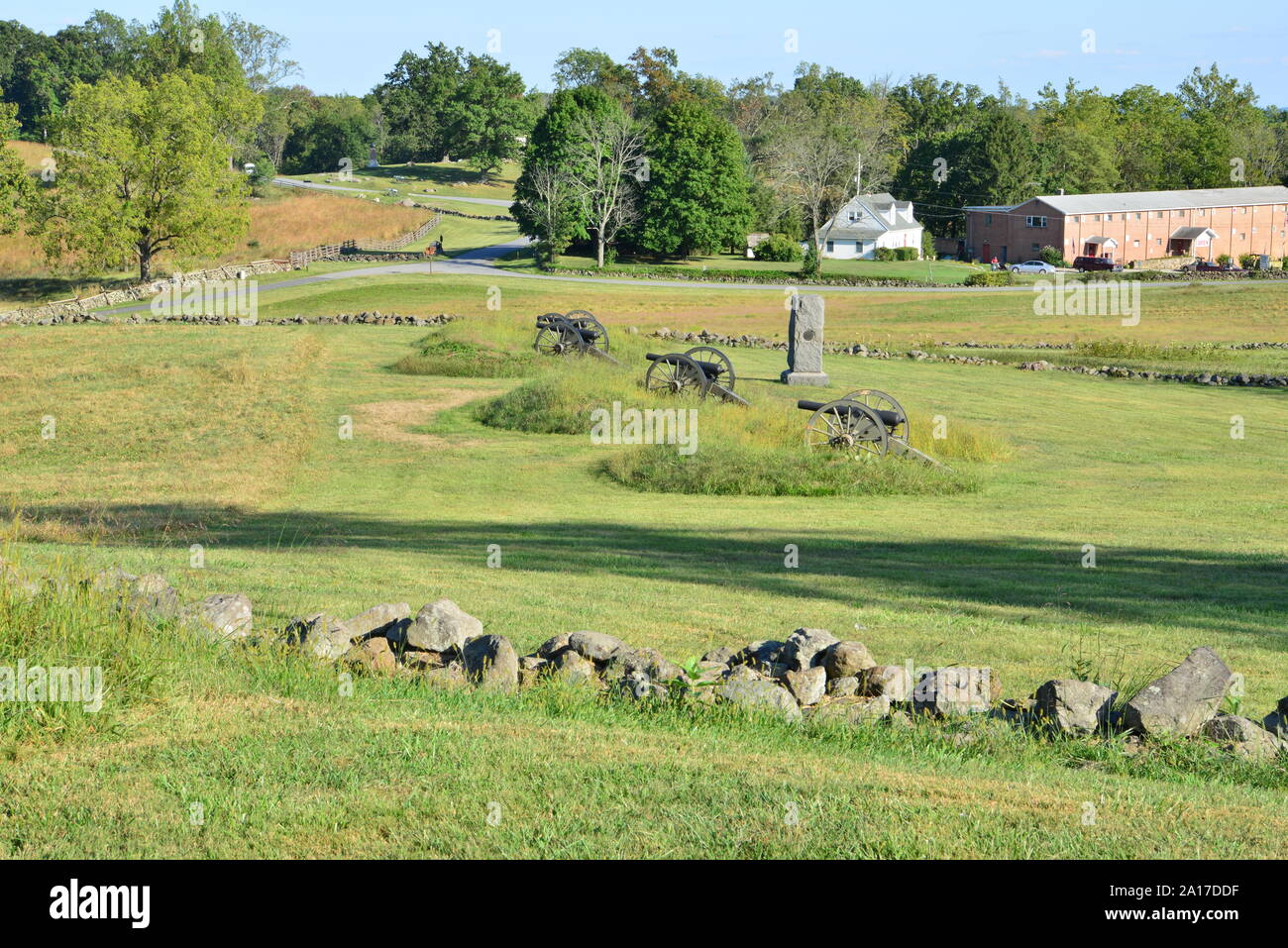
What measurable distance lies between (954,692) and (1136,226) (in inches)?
3813

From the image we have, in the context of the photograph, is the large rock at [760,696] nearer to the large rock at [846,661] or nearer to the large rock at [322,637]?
the large rock at [846,661]

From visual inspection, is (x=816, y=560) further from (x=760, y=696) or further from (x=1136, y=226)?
(x=1136, y=226)

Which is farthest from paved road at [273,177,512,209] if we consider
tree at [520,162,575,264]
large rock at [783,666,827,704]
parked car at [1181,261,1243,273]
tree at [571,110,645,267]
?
large rock at [783,666,827,704]

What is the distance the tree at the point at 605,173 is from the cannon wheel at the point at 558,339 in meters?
43.4

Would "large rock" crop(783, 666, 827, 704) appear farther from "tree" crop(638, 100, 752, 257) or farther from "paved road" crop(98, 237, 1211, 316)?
"tree" crop(638, 100, 752, 257)

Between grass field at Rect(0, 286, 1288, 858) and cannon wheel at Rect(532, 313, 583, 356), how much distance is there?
126 inches

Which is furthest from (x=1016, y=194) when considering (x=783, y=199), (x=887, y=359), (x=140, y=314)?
(x=140, y=314)

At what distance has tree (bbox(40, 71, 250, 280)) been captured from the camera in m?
63.3

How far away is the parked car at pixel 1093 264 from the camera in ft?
282

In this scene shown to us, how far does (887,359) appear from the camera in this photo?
4094cm

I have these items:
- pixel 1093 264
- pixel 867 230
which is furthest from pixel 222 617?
pixel 867 230
